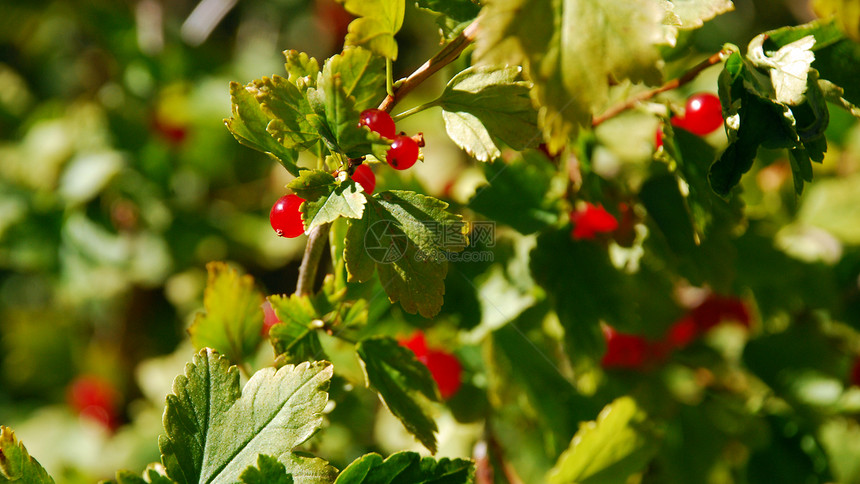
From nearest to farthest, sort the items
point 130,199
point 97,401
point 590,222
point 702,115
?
point 702,115, point 590,222, point 130,199, point 97,401

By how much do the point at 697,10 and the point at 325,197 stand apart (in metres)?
0.53

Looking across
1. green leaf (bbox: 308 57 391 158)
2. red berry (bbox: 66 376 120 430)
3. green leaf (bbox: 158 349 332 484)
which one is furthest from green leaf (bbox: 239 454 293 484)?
red berry (bbox: 66 376 120 430)

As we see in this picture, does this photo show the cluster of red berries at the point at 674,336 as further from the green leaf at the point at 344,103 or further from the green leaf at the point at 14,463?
the green leaf at the point at 14,463

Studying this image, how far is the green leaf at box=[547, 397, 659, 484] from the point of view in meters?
1.06

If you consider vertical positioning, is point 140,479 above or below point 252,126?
below

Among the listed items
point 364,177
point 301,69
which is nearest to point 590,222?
point 364,177

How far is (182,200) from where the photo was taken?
237 centimetres

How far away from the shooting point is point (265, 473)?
805 mm

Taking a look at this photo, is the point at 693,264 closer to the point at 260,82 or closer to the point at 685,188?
the point at 685,188

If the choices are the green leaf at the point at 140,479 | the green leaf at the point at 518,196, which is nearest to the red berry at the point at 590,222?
the green leaf at the point at 518,196

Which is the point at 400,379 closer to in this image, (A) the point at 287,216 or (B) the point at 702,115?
(A) the point at 287,216

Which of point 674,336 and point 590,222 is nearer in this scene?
point 590,222

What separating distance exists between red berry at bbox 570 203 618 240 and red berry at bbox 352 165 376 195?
0.44 meters

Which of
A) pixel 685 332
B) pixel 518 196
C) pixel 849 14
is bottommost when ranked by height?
pixel 685 332
